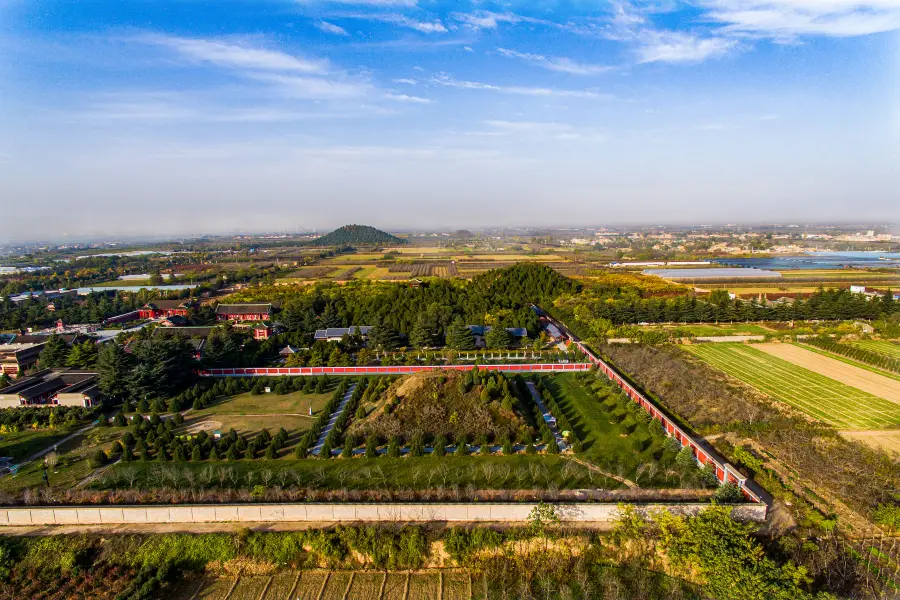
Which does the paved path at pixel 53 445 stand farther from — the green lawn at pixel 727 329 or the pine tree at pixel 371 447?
the green lawn at pixel 727 329

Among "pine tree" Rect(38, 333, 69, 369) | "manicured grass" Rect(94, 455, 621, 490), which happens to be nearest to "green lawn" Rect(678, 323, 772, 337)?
"manicured grass" Rect(94, 455, 621, 490)

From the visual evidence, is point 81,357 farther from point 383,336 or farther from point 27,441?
point 383,336

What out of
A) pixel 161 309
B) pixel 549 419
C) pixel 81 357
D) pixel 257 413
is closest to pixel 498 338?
pixel 549 419

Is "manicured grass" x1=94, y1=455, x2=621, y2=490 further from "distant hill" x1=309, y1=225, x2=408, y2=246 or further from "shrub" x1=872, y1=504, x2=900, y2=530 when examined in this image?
"distant hill" x1=309, y1=225, x2=408, y2=246

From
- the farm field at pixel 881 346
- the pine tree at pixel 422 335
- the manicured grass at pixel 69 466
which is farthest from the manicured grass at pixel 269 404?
the farm field at pixel 881 346

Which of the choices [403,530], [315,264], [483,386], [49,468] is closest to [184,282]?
[315,264]

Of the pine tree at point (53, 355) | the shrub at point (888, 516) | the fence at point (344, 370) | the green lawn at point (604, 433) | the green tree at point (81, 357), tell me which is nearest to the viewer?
the shrub at point (888, 516)
